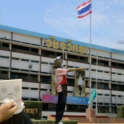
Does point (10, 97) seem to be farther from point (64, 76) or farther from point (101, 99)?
point (101, 99)

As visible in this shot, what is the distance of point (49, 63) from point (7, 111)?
47.1m

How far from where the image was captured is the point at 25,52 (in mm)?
46656

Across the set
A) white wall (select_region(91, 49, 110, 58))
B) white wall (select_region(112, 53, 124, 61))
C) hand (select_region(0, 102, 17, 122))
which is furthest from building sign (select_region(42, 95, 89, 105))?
hand (select_region(0, 102, 17, 122))

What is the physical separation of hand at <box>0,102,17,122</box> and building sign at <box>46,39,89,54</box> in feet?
153

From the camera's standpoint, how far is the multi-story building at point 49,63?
4447 centimetres

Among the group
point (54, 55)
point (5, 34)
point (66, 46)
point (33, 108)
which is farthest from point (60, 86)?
point (66, 46)

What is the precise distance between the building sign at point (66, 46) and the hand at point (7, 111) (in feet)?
153

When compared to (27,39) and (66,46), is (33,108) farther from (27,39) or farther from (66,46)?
(66,46)

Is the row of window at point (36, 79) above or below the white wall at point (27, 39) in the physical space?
below

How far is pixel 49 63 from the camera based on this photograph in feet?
162

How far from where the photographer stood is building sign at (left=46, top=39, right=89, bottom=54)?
48.9m

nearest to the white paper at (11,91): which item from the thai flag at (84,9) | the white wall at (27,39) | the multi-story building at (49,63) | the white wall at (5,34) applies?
the thai flag at (84,9)

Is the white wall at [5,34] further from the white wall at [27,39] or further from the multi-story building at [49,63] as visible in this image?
the white wall at [27,39]

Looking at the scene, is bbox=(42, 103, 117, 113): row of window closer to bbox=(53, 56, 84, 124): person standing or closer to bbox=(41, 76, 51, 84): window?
bbox=(41, 76, 51, 84): window
